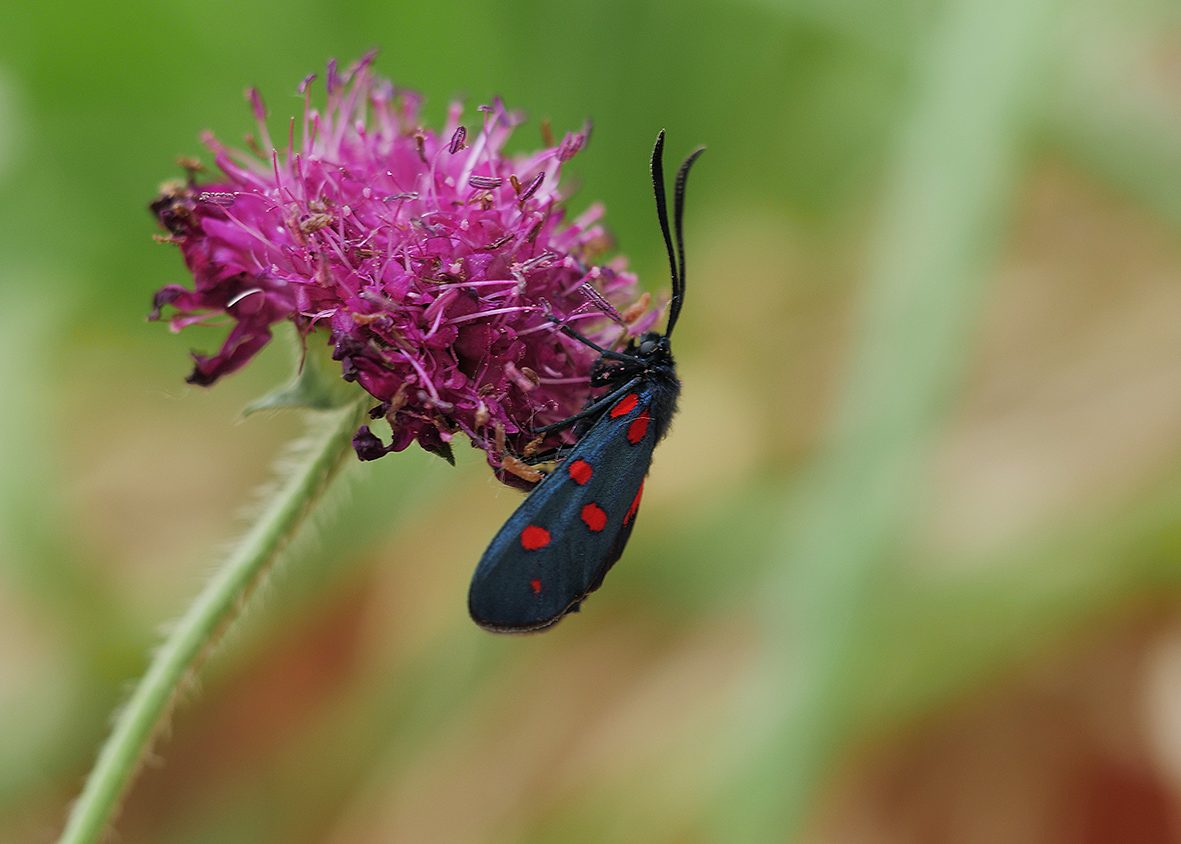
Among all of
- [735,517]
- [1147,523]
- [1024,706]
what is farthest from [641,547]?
[1147,523]

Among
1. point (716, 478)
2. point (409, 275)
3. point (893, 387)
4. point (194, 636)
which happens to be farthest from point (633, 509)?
point (716, 478)

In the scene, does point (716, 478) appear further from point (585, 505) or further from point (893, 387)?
point (585, 505)

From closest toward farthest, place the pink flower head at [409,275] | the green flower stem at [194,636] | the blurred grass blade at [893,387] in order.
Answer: the green flower stem at [194,636], the pink flower head at [409,275], the blurred grass blade at [893,387]

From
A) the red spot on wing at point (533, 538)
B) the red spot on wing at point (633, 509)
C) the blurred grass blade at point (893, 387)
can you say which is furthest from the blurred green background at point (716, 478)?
the red spot on wing at point (533, 538)

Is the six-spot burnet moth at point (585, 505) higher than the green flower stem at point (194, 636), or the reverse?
the six-spot burnet moth at point (585, 505)

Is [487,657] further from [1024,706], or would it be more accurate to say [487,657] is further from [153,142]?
[153,142]

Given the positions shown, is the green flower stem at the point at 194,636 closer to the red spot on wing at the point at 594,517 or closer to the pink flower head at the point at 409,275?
the pink flower head at the point at 409,275

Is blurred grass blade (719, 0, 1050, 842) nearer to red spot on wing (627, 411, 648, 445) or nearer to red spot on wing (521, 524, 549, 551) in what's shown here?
red spot on wing (627, 411, 648, 445)

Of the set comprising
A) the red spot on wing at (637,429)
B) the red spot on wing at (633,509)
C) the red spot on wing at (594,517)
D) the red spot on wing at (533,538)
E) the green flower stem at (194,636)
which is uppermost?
the red spot on wing at (637,429)
